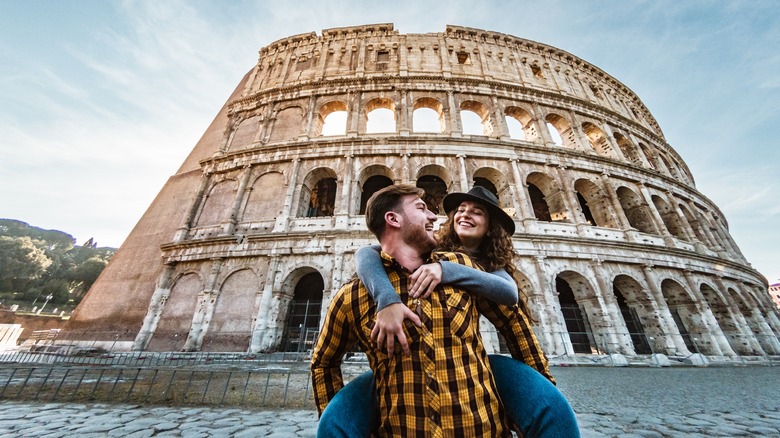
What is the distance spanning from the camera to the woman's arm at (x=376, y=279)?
3.80ft

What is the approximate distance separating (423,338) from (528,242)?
35.1 ft

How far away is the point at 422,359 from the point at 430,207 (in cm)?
1198

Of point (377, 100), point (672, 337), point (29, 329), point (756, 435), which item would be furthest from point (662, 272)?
point (29, 329)

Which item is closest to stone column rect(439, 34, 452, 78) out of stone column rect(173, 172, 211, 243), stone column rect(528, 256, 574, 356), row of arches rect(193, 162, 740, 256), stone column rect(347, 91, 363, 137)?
stone column rect(347, 91, 363, 137)

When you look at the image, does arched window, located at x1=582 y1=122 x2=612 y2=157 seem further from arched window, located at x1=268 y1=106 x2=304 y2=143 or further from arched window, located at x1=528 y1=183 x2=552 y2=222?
arched window, located at x1=268 y1=106 x2=304 y2=143

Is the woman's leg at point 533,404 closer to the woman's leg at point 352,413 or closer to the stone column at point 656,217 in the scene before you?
the woman's leg at point 352,413

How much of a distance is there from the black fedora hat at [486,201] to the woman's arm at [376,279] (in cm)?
80

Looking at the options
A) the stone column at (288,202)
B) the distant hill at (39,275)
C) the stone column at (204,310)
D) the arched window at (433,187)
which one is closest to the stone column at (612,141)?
the arched window at (433,187)

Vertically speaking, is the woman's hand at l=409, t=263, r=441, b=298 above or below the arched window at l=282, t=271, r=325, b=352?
below

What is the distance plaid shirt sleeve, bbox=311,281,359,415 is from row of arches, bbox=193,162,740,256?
995cm

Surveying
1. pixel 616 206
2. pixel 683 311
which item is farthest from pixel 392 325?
pixel 683 311

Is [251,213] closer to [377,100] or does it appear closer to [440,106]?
[377,100]

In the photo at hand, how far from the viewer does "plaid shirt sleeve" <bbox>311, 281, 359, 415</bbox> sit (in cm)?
132

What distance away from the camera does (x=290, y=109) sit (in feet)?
49.0
